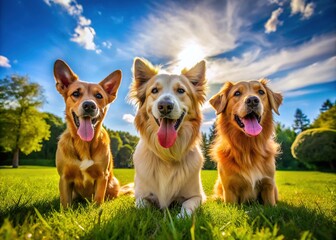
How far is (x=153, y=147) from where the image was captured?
152 inches

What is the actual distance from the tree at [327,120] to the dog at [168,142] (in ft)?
106

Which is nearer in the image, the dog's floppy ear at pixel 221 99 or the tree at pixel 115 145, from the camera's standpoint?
the dog's floppy ear at pixel 221 99

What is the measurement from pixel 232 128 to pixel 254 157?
613 millimetres

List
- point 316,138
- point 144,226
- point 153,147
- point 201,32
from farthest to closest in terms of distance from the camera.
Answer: point 316,138, point 201,32, point 153,147, point 144,226

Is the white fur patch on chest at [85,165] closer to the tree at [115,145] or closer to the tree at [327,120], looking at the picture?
the tree at [115,145]

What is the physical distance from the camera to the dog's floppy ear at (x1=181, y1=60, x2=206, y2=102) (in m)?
4.30

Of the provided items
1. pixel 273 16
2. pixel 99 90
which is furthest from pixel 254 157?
pixel 273 16

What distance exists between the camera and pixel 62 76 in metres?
4.52

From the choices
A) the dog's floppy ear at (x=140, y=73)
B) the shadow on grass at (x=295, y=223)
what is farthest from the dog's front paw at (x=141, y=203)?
the dog's floppy ear at (x=140, y=73)

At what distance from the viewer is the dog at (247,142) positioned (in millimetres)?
4090

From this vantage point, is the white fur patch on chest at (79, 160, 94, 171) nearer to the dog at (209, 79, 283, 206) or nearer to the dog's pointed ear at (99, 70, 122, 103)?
the dog's pointed ear at (99, 70, 122, 103)

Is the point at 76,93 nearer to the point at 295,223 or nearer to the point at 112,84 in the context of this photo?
the point at 112,84

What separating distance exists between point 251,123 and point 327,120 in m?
34.9

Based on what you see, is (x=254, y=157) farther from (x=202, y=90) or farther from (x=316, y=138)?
(x=316, y=138)
